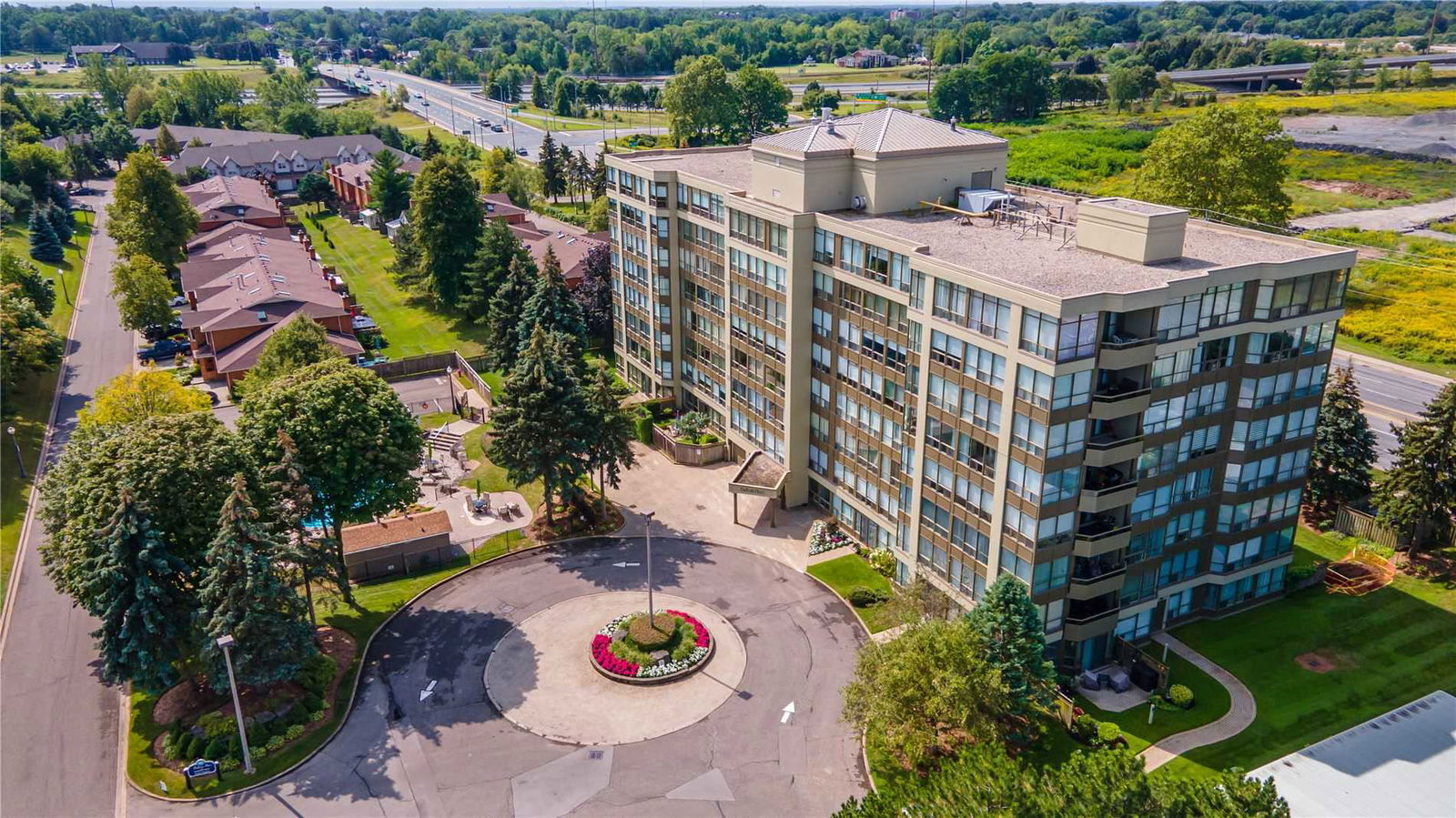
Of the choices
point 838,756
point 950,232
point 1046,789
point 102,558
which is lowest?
point 838,756

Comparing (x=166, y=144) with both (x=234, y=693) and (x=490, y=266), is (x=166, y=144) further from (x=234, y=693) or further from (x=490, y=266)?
(x=234, y=693)

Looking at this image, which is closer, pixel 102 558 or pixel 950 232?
pixel 102 558

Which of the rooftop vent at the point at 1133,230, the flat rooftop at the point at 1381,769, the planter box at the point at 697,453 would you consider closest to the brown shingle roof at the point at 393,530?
the planter box at the point at 697,453

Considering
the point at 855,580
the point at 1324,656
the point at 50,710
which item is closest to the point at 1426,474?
the point at 1324,656

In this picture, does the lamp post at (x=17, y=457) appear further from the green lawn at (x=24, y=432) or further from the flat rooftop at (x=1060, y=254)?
the flat rooftop at (x=1060, y=254)

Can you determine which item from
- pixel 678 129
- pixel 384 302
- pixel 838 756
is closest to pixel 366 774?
pixel 838 756

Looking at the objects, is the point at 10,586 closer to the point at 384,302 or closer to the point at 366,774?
the point at 366,774

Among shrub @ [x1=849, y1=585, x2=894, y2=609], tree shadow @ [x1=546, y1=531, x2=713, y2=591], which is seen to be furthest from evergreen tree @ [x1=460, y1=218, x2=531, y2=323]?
shrub @ [x1=849, y1=585, x2=894, y2=609]
